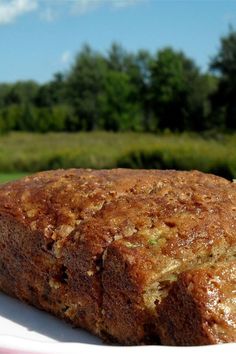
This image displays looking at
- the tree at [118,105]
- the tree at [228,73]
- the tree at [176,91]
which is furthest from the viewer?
the tree at [118,105]

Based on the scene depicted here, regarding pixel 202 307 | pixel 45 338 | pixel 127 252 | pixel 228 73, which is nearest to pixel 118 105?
pixel 228 73

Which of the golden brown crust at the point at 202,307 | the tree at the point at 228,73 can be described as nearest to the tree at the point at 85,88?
the tree at the point at 228,73

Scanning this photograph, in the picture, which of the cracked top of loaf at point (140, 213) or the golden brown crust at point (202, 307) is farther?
the cracked top of loaf at point (140, 213)

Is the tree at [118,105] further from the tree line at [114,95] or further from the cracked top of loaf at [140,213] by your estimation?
the cracked top of loaf at [140,213]

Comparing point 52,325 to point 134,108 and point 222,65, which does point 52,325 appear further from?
point 134,108

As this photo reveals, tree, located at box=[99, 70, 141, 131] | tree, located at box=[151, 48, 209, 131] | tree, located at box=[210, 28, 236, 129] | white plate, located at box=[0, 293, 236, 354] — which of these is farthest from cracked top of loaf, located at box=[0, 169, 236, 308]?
tree, located at box=[99, 70, 141, 131]

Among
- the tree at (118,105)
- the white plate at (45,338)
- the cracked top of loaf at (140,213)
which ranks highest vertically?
the cracked top of loaf at (140,213)

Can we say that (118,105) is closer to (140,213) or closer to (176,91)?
(176,91)
